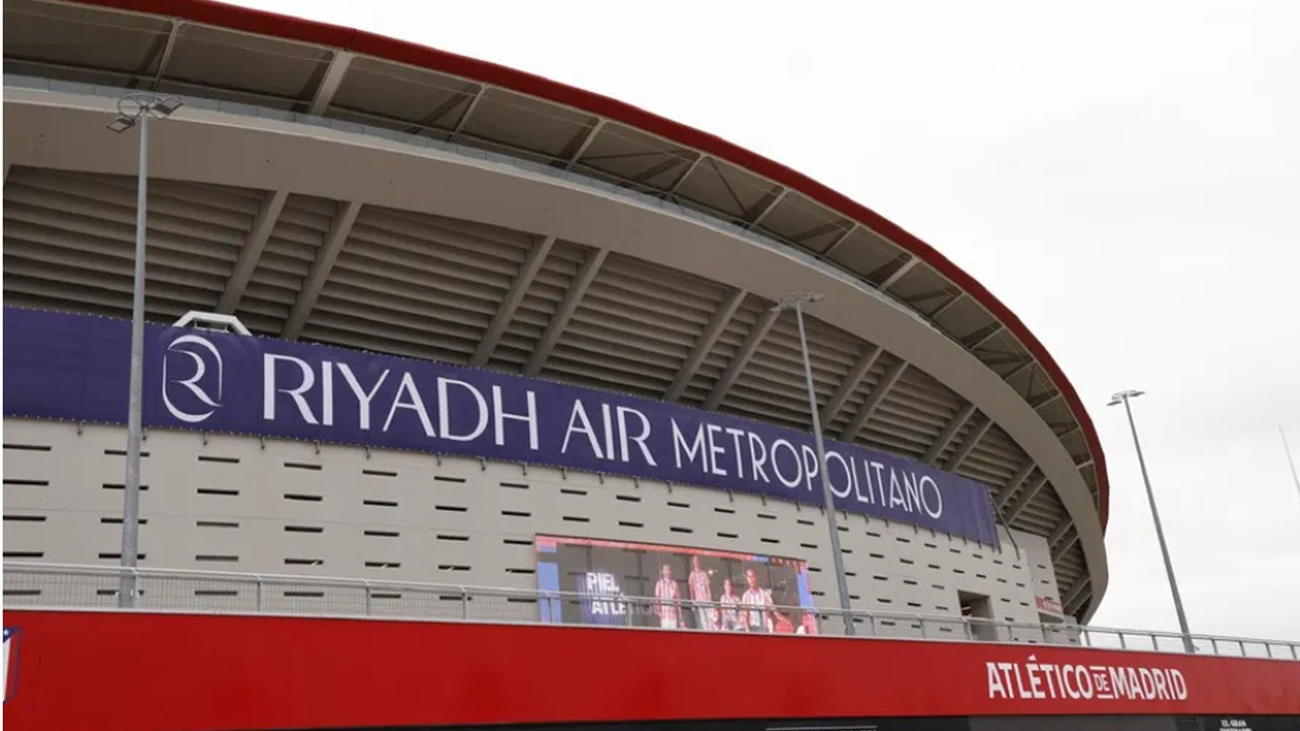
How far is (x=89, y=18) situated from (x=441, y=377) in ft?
24.7

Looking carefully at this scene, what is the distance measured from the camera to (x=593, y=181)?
21.2 m

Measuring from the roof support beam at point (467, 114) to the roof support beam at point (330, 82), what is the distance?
220 centimetres

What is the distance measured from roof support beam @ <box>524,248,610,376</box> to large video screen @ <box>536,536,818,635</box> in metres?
3.91

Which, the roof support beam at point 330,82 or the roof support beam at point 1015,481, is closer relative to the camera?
the roof support beam at point 330,82

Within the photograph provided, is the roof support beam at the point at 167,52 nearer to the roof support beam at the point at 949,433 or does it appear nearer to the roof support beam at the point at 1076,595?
the roof support beam at the point at 949,433

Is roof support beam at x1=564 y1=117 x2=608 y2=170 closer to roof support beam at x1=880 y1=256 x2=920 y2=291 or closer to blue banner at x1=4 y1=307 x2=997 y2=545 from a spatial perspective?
blue banner at x1=4 y1=307 x2=997 y2=545

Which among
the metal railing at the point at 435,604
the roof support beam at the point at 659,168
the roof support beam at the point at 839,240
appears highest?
the roof support beam at the point at 659,168

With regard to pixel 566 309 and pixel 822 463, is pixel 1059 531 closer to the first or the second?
pixel 822 463

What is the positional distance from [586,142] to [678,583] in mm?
8398

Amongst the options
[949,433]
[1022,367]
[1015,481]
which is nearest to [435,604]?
[949,433]

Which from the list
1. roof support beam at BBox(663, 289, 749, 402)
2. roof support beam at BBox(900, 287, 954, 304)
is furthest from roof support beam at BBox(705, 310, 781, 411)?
roof support beam at BBox(900, 287, 954, 304)

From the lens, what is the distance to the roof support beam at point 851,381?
85.4 ft

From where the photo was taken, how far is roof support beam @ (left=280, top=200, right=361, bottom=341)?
18719 millimetres

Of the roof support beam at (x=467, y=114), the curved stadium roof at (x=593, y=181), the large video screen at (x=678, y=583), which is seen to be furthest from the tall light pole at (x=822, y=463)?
the roof support beam at (x=467, y=114)
